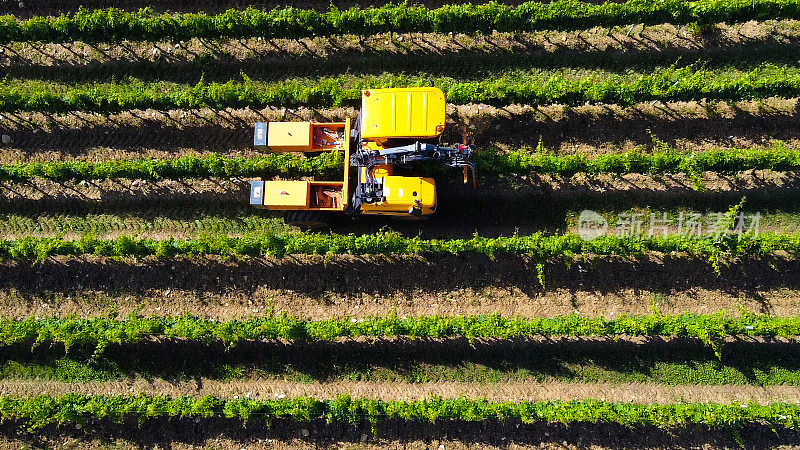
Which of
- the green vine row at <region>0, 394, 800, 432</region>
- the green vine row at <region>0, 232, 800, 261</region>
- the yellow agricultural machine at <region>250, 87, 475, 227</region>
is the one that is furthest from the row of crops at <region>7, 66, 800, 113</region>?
the green vine row at <region>0, 394, 800, 432</region>

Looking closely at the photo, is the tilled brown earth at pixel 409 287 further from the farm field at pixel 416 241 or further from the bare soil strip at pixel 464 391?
the bare soil strip at pixel 464 391

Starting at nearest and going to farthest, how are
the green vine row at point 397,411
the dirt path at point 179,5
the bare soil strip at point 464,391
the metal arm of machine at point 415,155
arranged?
the metal arm of machine at point 415,155
the green vine row at point 397,411
the bare soil strip at point 464,391
the dirt path at point 179,5

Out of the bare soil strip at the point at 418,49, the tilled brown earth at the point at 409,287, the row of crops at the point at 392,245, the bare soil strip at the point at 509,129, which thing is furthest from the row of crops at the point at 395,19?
the tilled brown earth at the point at 409,287

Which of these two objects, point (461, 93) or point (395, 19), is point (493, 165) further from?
point (395, 19)

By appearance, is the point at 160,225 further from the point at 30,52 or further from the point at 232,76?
the point at 30,52

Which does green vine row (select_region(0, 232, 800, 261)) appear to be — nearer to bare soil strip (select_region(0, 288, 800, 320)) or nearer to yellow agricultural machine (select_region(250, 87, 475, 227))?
yellow agricultural machine (select_region(250, 87, 475, 227))

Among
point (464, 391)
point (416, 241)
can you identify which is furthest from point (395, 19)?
point (464, 391)
